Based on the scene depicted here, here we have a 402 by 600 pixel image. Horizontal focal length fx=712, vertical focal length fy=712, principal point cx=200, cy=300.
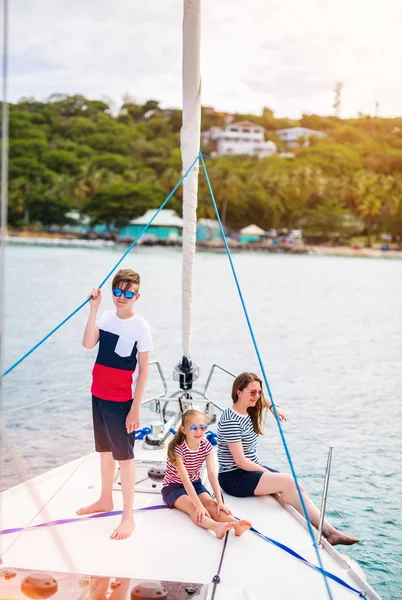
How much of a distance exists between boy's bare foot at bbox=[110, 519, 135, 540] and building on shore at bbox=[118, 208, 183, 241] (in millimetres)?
41516

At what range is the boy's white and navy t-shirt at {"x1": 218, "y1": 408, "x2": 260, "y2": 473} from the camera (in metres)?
3.07

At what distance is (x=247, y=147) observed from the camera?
50.8 m

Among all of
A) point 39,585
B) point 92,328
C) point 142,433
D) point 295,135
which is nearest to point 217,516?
point 39,585

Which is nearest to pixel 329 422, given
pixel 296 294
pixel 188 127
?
pixel 188 127

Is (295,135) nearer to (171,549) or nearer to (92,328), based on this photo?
(92,328)

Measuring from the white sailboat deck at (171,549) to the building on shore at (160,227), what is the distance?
135 ft

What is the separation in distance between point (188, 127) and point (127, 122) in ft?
158

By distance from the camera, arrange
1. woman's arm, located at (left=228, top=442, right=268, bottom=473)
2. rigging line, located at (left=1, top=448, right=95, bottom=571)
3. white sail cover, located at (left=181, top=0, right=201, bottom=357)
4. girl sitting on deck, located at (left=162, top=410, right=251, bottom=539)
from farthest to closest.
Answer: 1. white sail cover, located at (left=181, top=0, right=201, bottom=357)
2. woman's arm, located at (left=228, top=442, right=268, bottom=473)
3. girl sitting on deck, located at (left=162, top=410, right=251, bottom=539)
4. rigging line, located at (left=1, top=448, right=95, bottom=571)

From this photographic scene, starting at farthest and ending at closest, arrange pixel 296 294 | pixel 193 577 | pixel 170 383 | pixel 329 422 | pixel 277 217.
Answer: pixel 277 217
pixel 296 294
pixel 170 383
pixel 329 422
pixel 193 577

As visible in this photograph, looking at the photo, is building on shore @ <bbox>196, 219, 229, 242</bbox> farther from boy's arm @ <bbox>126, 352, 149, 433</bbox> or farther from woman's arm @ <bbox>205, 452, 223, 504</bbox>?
boy's arm @ <bbox>126, 352, 149, 433</bbox>

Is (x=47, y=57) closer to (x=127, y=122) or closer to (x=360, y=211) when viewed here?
(x=127, y=122)

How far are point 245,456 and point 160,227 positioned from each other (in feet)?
138

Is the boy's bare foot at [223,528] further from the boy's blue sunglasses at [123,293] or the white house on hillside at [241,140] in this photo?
the white house on hillside at [241,140]

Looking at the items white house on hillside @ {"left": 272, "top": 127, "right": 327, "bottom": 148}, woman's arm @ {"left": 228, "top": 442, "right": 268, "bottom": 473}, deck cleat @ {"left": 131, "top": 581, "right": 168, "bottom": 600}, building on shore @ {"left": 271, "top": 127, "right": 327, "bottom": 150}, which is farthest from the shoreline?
deck cleat @ {"left": 131, "top": 581, "right": 168, "bottom": 600}
